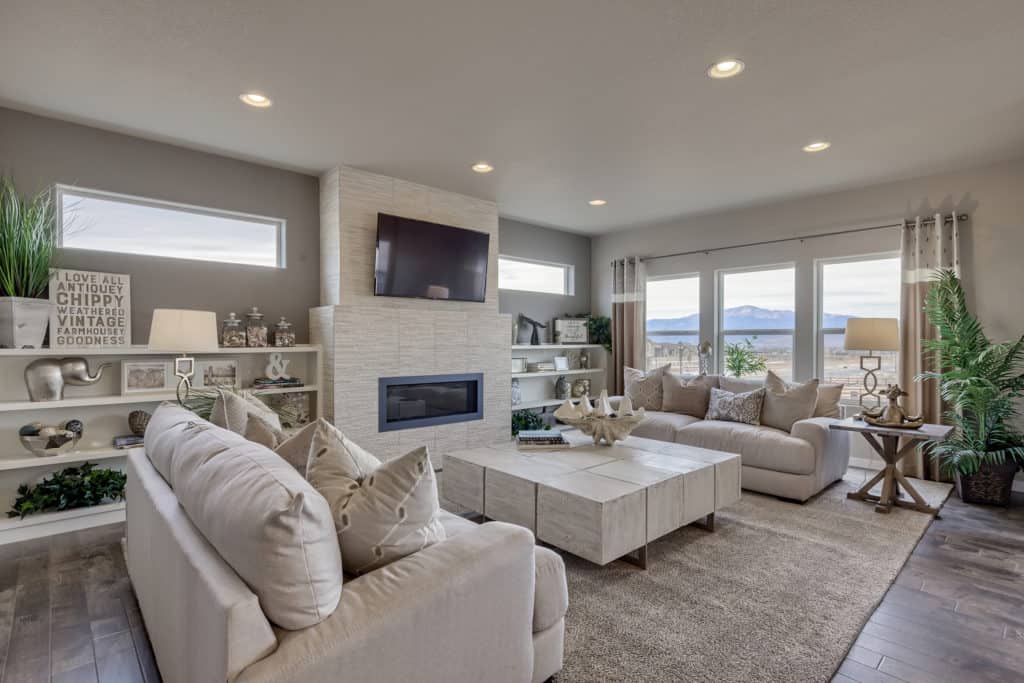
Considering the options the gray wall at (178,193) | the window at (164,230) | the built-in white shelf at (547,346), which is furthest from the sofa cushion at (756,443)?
the window at (164,230)

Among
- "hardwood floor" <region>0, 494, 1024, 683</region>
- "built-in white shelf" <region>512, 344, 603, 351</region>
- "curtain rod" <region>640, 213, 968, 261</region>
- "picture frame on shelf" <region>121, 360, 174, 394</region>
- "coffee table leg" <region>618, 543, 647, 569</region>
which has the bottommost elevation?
"hardwood floor" <region>0, 494, 1024, 683</region>

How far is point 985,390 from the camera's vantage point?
3.70m

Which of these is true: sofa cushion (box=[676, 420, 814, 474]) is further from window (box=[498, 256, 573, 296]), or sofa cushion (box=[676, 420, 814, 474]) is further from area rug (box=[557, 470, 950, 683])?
window (box=[498, 256, 573, 296])

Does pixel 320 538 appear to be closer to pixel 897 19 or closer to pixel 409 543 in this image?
pixel 409 543

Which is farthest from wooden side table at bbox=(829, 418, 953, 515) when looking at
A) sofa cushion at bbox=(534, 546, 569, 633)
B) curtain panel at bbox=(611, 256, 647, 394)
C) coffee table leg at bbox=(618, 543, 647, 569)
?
sofa cushion at bbox=(534, 546, 569, 633)

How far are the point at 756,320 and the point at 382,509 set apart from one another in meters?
5.24

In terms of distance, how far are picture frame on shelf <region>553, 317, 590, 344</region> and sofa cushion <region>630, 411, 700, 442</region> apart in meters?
1.87

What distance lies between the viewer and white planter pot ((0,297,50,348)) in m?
3.06

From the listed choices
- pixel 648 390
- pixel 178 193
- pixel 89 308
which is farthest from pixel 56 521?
pixel 648 390

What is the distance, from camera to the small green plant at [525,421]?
5.70m

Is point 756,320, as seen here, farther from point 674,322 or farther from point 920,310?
point 920,310

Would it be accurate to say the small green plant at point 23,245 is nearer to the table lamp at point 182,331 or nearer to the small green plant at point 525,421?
the table lamp at point 182,331

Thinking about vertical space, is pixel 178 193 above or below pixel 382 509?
above

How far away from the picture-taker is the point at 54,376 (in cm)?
324
